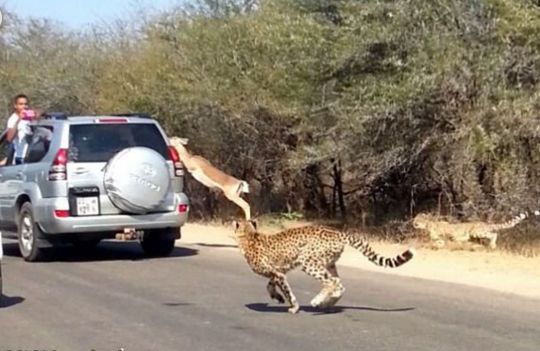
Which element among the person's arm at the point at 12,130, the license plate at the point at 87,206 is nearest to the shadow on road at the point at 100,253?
the license plate at the point at 87,206

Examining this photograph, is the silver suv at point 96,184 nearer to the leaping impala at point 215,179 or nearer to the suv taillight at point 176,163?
the suv taillight at point 176,163

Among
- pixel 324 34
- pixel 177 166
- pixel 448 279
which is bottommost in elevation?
pixel 448 279

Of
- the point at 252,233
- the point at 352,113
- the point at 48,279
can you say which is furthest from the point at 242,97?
the point at 252,233

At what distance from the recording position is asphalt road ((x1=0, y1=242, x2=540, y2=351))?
9820 mm

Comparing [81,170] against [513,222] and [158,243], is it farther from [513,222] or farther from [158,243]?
[513,222]

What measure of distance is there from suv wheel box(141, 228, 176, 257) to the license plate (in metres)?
1.19

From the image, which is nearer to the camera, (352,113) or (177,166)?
(177,166)

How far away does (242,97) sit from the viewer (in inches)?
870

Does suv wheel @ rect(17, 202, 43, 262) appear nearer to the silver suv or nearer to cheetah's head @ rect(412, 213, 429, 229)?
the silver suv

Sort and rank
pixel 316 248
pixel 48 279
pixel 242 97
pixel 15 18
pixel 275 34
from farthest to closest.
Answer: pixel 15 18 → pixel 242 97 → pixel 275 34 → pixel 48 279 → pixel 316 248

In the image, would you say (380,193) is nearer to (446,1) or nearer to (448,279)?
(446,1)

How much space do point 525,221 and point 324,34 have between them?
13.5 ft

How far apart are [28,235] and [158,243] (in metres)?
1.78

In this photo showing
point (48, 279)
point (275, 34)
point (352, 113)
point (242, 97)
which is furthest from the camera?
point (242, 97)
